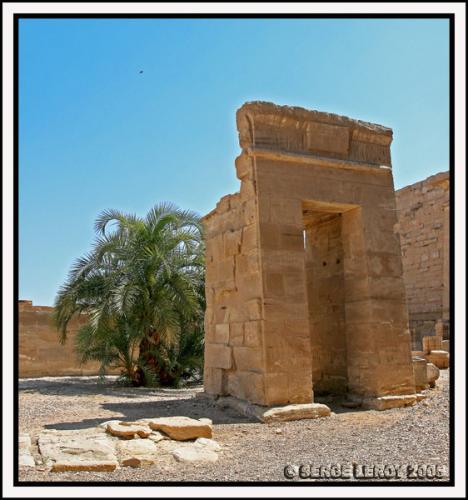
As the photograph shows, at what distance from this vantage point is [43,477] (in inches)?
162

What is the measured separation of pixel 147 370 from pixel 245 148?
5.48m

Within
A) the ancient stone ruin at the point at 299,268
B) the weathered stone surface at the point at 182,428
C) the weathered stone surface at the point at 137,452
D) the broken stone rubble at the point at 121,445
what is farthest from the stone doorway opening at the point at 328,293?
the weathered stone surface at the point at 137,452

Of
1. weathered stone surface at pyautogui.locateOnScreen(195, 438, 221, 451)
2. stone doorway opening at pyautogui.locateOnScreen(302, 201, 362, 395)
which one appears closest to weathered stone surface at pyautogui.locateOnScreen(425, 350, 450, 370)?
stone doorway opening at pyautogui.locateOnScreen(302, 201, 362, 395)

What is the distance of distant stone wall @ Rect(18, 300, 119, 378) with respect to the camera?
13.2m

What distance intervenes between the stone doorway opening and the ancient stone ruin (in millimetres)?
24

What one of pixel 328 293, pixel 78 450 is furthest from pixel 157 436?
pixel 328 293

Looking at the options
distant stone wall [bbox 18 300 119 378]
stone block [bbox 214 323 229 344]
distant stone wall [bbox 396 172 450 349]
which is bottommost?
distant stone wall [bbox 18 300 119 378]

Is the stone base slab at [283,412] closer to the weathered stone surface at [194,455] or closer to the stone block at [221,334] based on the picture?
the stone block at [221,334]

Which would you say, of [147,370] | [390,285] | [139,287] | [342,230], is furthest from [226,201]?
[147,370]

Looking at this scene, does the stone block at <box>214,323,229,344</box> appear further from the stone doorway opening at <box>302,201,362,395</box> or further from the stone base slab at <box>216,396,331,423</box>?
the stone doorway opening at <box>302,201,362,395</box>

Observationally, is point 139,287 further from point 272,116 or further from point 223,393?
point 272,116

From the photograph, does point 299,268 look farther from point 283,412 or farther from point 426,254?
point 426,254

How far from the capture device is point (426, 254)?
16.9 meters
